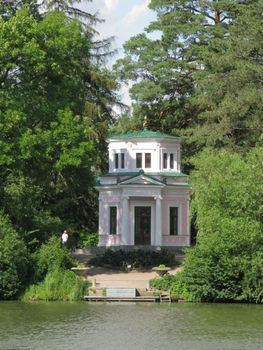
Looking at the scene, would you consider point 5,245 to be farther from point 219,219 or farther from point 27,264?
point 219,219

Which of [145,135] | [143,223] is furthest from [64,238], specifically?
[145,135]

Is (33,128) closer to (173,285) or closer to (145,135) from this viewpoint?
(173,285)

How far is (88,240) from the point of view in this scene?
56.4 metres

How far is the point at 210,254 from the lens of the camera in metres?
37.0

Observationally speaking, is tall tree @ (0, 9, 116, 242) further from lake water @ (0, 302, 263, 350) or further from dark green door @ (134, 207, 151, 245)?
dark green door @ (134, 207, 151, 245)

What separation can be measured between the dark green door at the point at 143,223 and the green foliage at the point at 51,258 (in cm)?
1263

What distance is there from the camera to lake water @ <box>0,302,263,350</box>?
24562 millimetres

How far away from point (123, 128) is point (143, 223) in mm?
6846

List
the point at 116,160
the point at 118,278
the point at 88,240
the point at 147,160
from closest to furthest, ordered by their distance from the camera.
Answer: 1. the point at 118,278
2. the point at 147,160
3. the point at 116,160
4. the point at 88,240

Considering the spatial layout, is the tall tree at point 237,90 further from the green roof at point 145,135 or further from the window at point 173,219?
the window at point 173,219

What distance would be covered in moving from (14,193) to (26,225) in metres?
1.67

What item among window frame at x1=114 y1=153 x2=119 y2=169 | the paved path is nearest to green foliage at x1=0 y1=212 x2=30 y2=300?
the paved path

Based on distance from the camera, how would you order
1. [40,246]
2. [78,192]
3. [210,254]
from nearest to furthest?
[210,254] → [40,246] → [78,192]

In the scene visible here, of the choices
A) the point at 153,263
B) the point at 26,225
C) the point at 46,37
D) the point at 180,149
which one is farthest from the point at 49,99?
the point at 180,149
